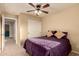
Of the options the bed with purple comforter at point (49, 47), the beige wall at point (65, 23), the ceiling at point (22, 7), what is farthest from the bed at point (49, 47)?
the ceiling at point (22, 7)

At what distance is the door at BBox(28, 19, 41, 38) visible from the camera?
1580mm

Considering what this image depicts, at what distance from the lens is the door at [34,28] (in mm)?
1580

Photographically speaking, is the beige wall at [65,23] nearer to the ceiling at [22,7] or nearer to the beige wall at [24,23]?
the ceiling at [22,7]

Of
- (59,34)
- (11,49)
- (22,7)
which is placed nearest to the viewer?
(22,7)

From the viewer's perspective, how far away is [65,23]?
5.18 ft

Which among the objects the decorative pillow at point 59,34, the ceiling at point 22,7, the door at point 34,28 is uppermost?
the ceiling at point 22,7

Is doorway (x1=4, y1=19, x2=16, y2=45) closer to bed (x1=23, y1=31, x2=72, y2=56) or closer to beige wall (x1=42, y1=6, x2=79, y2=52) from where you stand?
bed (x1=23, y1=31, x2=72, y2=56)

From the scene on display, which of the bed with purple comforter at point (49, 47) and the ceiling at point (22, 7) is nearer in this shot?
the ceiling at point (22, 7)

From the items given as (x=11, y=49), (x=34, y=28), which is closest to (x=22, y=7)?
(x=34, y=28)

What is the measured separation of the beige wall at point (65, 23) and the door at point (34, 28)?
10cm

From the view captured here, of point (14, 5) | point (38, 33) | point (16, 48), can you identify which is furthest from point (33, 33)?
point (14, 5)

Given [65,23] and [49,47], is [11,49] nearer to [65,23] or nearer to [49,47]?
[49,47]

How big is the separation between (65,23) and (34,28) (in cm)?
55

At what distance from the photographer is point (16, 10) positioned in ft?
4.77
